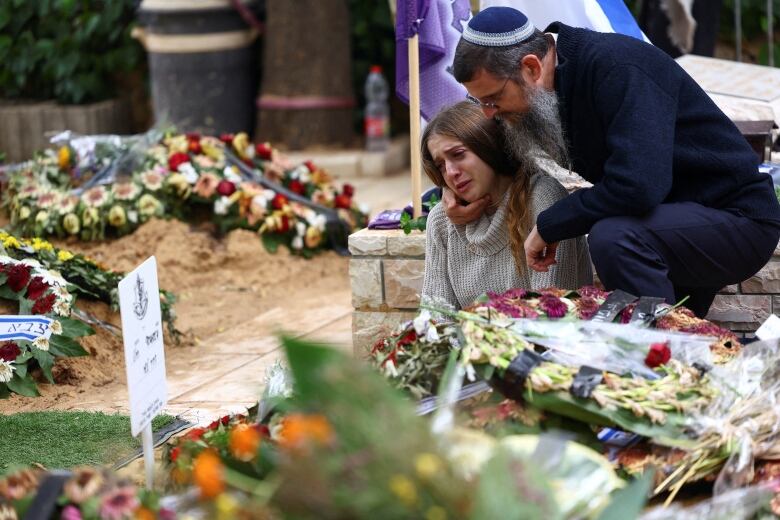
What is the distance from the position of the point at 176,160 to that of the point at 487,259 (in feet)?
10.3

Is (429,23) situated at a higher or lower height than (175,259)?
higher

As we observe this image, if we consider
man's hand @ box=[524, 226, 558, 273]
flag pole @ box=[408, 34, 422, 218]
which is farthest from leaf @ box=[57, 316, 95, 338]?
man's hand @ box=[524, 226, 558, 273]

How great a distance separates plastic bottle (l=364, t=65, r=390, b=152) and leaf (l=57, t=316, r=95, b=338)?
4.86 metres

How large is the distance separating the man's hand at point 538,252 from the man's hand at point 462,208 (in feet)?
0.61

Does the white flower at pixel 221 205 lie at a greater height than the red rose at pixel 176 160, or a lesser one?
lesser

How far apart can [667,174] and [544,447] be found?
1.39m

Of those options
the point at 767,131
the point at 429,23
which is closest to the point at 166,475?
the point at 429,23

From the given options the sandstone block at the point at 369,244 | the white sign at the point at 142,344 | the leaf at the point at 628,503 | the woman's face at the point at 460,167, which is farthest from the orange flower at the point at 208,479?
the sandstone block at the point at 369,244

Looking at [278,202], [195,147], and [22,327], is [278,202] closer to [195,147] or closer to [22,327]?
[195,147]

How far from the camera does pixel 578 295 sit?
9.35 ft

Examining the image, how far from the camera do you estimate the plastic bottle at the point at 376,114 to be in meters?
8.87

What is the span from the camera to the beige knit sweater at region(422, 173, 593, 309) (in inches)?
137

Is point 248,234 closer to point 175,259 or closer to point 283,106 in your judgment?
point 175,259

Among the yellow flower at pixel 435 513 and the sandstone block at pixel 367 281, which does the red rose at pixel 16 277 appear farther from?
the yellow flower at pixel 435 513
